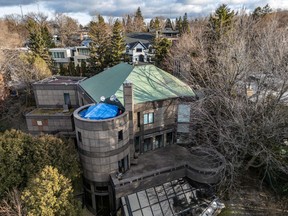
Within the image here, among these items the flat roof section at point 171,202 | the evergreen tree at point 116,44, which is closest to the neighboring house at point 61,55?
the evergreen tree at point 116,44

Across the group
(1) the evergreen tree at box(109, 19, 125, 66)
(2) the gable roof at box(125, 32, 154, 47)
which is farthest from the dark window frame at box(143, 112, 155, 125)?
(2) the gable roof at box(125, 32, 154, 47)

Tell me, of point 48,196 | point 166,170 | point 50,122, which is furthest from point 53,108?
point 166,170

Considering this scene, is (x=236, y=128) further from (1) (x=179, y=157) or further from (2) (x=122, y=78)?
(2) (x=122, y=78)

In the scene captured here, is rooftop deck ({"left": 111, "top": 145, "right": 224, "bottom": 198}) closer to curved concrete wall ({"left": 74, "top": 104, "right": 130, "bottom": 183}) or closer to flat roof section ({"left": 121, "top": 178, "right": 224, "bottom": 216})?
flat roof section ({"left": 121, "top": 178, "right": 224, "bottom": 216})

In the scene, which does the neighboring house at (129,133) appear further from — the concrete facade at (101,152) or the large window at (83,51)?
the large window at (83,51)

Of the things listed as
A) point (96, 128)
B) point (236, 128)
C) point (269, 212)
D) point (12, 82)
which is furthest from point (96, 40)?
point (269, 212)

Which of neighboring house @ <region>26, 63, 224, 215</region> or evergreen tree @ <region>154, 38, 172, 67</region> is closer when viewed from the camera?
neighboring house @ <region>26, 63, 224, 215</region>

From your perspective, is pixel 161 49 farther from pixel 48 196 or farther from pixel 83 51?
pixel 48 196

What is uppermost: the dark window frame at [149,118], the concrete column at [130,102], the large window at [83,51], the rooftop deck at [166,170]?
the large window at [83,51]
